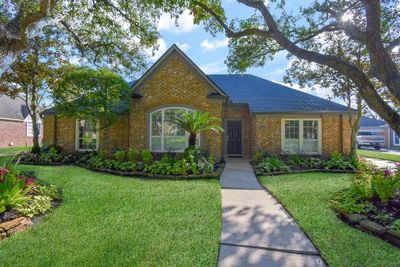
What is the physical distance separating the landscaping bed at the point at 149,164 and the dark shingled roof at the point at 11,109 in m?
16.4

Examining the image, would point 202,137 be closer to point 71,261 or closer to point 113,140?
point 113,140

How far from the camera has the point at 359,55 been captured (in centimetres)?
1166

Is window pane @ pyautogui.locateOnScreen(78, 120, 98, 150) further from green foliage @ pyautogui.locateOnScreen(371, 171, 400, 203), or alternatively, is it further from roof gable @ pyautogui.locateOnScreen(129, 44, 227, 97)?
green foliage @ pyautogui.locateOnScreen(371, 171, 400, 203)

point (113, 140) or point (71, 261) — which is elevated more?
point (113, 140)

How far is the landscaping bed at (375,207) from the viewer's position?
4.05m

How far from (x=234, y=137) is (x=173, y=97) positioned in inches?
196

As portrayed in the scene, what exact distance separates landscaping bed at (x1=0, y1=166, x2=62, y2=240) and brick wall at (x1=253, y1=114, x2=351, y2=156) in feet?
33.5

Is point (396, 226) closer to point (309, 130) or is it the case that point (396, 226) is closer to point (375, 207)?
point (375, 207)

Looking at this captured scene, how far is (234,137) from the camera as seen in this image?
577 inches

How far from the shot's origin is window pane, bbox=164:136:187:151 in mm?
12094

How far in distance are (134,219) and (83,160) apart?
27.8ft

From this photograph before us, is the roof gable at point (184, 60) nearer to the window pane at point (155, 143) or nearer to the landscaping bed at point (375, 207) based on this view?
the window pane at point (155, 143)

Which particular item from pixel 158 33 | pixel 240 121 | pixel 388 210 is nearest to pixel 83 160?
pixel 158 33

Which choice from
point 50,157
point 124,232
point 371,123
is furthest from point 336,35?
point 371,123
